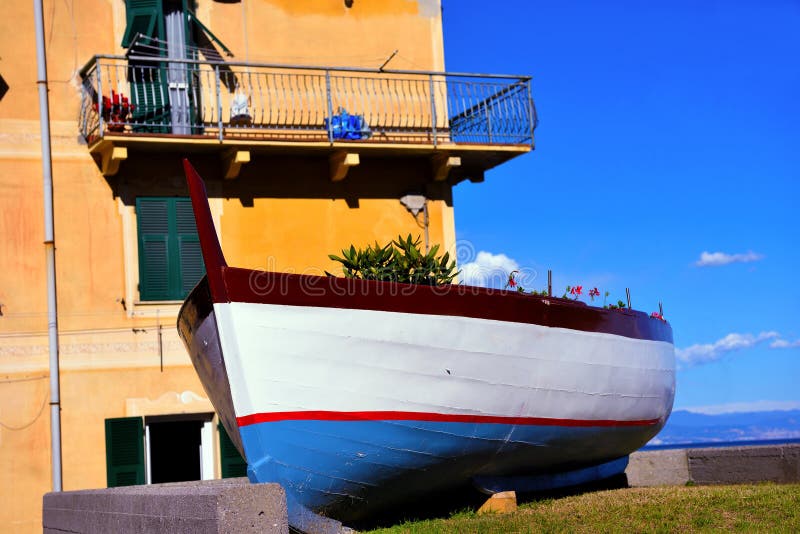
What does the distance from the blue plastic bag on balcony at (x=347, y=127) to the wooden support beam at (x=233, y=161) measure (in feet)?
5.34

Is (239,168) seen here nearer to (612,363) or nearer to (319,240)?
(319,240)

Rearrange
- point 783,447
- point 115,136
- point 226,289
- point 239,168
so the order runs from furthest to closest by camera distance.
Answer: point 239,168 < point 115,136 < point 783,447 < point 226,289

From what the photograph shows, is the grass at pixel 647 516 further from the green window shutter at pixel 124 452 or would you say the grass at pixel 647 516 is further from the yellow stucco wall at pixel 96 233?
the yellow stucco wall at pixel 96 233

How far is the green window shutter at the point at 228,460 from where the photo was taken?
49.7 ft

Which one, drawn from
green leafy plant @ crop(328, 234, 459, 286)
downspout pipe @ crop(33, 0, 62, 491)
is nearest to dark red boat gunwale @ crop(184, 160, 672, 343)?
green leafy plant @ crop(328, 234, 459, 286)

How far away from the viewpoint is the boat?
8.49m

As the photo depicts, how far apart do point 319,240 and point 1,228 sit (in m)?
4.56

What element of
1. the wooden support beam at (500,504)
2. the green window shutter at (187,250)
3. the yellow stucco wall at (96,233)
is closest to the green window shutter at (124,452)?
the yellow stucco wall at (96,233)

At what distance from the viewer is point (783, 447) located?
40.7ft

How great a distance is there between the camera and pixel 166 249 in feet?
51.1

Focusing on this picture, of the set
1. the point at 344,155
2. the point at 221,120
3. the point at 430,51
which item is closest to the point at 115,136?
the point at 221,120

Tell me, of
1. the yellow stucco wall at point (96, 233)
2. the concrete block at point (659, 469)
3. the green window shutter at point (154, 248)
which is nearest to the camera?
the concrete block at point (659, 469)

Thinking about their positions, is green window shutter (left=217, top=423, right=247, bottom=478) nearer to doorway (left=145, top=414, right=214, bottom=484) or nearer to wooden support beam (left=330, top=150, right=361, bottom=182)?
doorway (left=145, top=414, right=214, bottom=484)

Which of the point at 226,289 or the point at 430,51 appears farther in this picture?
the point at 430,51
